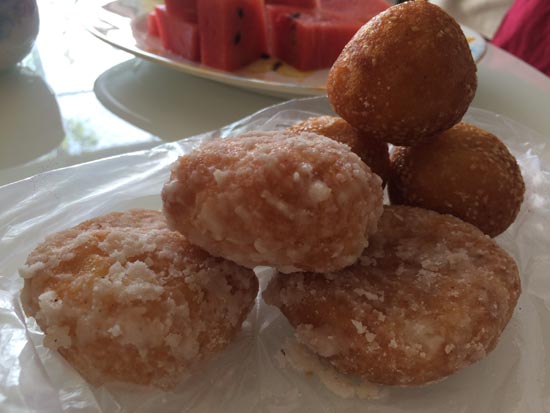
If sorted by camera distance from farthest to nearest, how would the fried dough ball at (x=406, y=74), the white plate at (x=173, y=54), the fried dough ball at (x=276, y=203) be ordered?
the white plate at (x=173, y=54)
the fried dough ball at (x=406, y=74)
the fried dough ball at (x=276, y=203)

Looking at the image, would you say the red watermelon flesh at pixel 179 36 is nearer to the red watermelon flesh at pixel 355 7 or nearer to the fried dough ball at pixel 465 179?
the red watermelon flesh at pixel 355 7

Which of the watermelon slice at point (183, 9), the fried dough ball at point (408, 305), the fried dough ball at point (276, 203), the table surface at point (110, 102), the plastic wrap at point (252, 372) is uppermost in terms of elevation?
the fried dough ball at point (276, 203)

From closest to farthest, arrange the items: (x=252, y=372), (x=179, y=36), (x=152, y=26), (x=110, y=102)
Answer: (x=252, y=372) < (x=110, y=102) < (x=179, y=36) < (x=152, y=26)

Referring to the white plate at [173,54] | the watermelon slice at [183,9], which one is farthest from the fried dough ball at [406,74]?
the watermelon slice at [183,9]

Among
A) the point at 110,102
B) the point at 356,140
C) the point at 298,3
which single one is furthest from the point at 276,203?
the point at 298,3

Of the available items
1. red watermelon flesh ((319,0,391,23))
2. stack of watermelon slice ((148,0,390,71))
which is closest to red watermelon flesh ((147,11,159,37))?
stack of watermelon slice ((148,0,390,71))

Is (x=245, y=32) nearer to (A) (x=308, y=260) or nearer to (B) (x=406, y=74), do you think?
(B) (x=406, y=74)

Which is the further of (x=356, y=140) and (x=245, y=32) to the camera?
(x=245, y=32)
